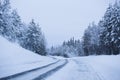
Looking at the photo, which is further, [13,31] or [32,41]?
[32,41]

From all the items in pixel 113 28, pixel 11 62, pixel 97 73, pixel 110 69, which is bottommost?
pixel 97 73

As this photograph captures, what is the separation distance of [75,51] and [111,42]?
282 feet

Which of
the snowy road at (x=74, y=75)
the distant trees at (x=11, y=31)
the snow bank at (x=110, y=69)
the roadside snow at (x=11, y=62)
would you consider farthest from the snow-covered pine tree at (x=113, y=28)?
the snowy road at (x=74, y=75)

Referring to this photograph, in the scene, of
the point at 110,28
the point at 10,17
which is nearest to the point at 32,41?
the point at 10,17

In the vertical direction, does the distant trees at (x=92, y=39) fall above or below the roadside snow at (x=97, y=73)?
above

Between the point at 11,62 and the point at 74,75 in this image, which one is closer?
the point at 74,75

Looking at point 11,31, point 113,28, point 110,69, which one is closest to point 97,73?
point 110,69

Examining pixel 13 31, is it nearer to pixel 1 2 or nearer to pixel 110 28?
pixel 1 2

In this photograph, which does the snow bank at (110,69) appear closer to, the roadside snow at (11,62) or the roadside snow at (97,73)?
the roadside snow at (97,73)

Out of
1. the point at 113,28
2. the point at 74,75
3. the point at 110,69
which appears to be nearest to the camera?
the point at 110,69

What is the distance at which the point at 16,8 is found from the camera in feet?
203

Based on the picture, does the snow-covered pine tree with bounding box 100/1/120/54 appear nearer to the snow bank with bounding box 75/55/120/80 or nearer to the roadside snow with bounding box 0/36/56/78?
the roadside snow with bounding box 0/36/56/78

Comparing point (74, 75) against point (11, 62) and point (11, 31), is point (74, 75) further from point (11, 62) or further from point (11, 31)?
point (11, 31)

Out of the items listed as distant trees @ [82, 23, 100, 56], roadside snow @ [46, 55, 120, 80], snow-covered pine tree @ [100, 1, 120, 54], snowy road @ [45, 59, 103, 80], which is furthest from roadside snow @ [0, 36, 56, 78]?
distant trees @ [82, 23, 100, 56]
